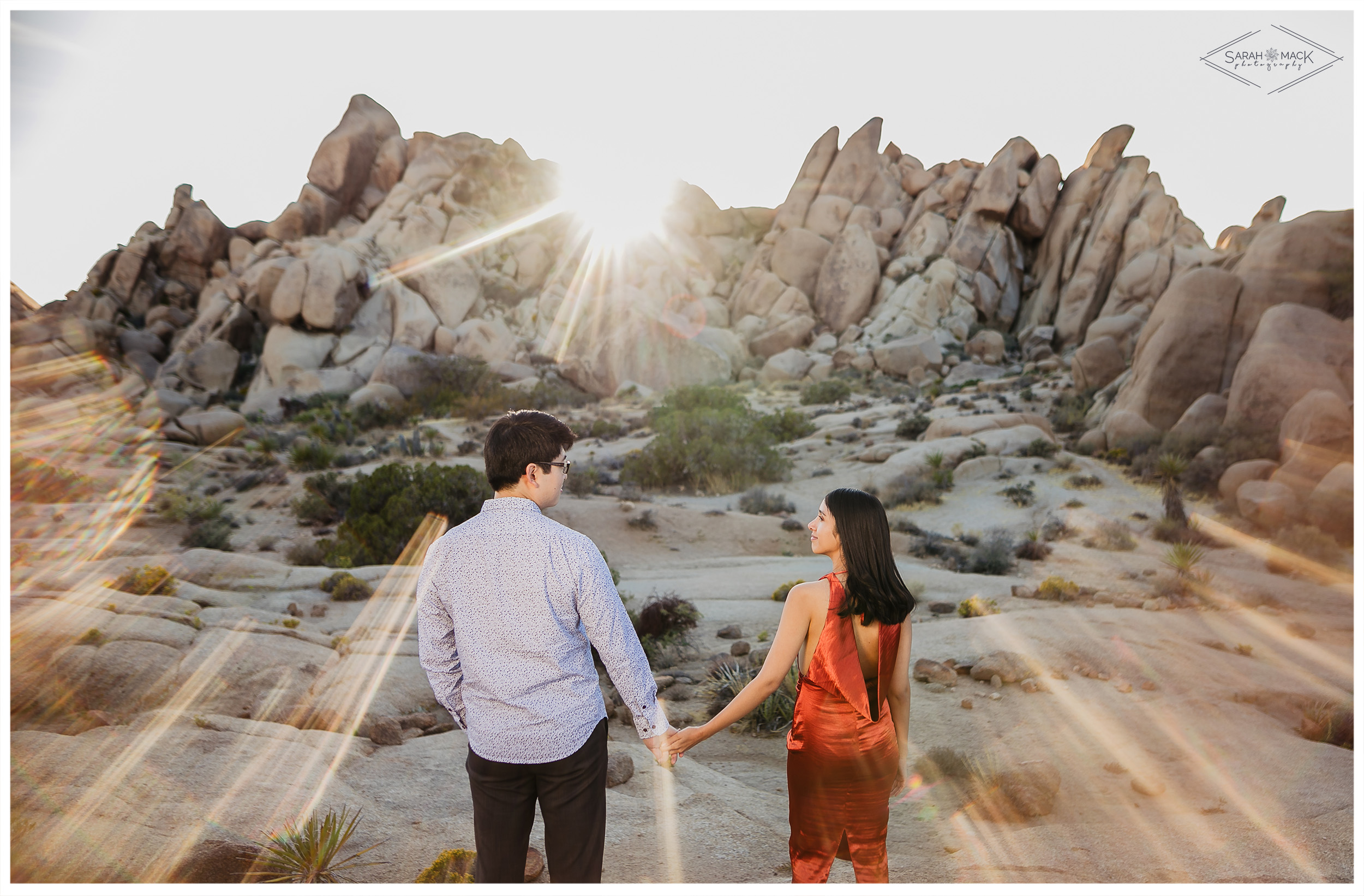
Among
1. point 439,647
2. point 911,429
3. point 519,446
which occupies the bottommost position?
point 911,429

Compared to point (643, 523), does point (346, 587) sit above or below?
above

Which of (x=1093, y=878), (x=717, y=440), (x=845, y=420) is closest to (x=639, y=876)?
(x=1093, y=878)

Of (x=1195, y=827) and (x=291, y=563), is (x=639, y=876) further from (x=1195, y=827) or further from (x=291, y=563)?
(x=291, y=563)

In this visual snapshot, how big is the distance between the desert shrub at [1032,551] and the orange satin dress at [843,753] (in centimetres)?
911

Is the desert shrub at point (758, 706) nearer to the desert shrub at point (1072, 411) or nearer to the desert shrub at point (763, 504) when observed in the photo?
the desert shrub at point (763, 504)

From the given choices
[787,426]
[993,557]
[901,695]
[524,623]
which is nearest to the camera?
[524,623]

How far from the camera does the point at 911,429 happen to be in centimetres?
1939

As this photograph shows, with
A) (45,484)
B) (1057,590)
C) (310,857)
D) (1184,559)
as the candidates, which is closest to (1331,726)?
(1057,590)

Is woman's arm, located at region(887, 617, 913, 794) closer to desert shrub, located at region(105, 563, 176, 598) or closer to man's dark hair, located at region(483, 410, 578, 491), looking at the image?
man's dark hair, located at region(483, 410, 578, 491)

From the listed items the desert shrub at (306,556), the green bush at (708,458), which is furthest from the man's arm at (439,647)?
the green bush at (708,458)

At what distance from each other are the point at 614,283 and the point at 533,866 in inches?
1529

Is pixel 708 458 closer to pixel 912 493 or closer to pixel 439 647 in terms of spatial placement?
pixel 912 493

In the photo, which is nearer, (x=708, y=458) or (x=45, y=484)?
(x=45, y=484)

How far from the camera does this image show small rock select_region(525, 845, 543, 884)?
335cm
